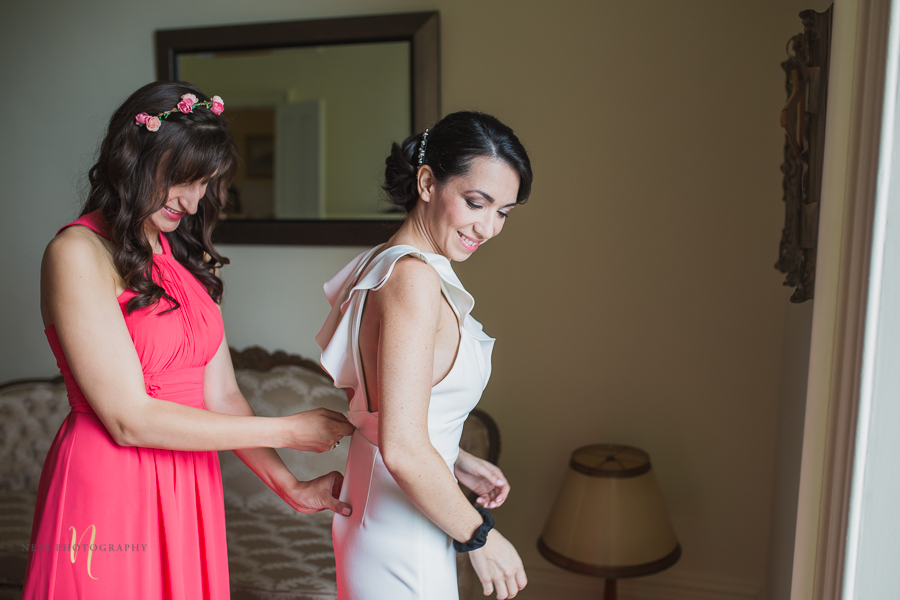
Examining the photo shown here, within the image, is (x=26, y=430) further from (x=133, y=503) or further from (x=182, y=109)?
(x=182, y=109)

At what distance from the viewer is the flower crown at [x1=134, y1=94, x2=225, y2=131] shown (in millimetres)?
1234

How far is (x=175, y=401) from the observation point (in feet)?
4.33

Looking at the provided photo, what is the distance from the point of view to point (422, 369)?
37.9 inches

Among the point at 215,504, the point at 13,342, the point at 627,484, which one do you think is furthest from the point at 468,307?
the point at 13,342

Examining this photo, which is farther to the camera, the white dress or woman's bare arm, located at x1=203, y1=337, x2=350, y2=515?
woman's bare arm, located at x1=203, y1=337, x2=350, y2=515

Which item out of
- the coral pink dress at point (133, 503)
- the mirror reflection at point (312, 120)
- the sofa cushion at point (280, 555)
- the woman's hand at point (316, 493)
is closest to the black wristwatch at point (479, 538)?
the woman's hand at point (316, 493)

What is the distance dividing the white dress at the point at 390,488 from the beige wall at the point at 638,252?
141cm

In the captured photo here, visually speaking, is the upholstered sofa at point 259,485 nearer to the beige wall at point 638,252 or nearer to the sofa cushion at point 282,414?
the sofa cushion at point 282,414

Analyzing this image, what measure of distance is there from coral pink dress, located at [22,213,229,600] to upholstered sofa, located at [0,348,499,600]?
81cm

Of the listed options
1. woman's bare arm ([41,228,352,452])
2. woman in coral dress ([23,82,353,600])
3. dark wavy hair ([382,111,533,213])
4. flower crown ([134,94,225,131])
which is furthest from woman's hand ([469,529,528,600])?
flower crown ([134,94,225,131])

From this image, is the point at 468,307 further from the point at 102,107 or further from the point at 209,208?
the point at 102,107

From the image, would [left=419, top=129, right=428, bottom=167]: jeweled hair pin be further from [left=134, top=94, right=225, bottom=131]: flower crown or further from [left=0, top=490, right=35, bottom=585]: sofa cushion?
[left=0, top=490, right=35, bottom=585]: sofa cushion

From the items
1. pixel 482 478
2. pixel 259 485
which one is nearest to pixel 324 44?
pixel 259 485

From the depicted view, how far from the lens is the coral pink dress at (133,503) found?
1.20 m
